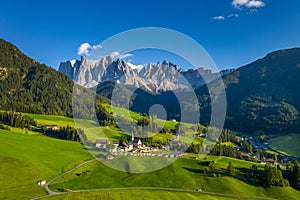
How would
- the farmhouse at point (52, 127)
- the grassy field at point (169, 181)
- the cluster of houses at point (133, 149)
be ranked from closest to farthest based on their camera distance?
1. the grassy field at point (169, 181)
2. the cluster of houses at point (133, 149)
3. the farmhouse at point (52, 127)

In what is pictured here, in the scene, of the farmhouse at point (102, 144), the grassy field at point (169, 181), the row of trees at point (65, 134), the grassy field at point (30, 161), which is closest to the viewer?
the grassy field at point (30, 161)

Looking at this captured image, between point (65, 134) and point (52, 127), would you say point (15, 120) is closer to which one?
point (52, 127)

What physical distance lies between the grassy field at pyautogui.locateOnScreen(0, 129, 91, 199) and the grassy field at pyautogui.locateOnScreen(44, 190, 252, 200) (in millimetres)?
8761

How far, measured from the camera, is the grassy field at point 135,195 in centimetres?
6400

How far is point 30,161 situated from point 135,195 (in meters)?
35.3

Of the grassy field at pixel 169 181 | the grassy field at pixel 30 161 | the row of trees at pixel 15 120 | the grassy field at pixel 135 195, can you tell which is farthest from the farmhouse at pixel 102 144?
the grassy field at pixel 135 195

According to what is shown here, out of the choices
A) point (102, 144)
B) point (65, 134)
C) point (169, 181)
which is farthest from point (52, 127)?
point (169, 181)

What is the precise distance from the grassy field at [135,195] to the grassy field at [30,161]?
28.7 ft

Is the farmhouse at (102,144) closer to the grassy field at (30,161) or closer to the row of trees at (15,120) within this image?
the grassy field at (30,161)

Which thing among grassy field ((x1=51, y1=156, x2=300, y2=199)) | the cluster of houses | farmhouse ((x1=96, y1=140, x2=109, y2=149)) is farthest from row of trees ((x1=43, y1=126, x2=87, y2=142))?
grassy field ((x1=51, y1=156, x2=300, y2=199))

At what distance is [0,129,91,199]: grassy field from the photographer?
65750 millimetres

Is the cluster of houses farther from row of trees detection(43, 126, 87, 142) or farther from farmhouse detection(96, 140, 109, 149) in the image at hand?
row of trees detection(43, 126, 87, 142)

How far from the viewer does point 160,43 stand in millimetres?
33344

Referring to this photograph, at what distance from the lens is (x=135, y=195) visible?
70.6 m
